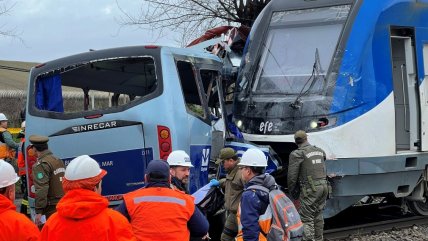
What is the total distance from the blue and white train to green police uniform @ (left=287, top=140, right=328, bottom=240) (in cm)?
42

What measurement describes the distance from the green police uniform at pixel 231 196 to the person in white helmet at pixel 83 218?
98.0 inches

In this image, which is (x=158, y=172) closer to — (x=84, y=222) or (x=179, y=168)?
(x=84, y=222)

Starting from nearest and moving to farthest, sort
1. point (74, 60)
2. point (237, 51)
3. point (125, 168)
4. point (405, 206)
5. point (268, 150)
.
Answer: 1. point (125, 168)
2. point (74, 60)
3. point (268, 150)
4. point (405, 206)
5. point (237, 51)

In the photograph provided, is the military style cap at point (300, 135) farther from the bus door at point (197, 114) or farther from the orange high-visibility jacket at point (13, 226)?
the orange high-visibility jacket at point (13, 226)

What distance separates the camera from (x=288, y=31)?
877 centimetres

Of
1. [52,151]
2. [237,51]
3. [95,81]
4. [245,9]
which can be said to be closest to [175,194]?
[52,151]

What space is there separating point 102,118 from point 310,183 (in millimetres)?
2763

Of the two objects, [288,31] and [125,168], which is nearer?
[125,168]

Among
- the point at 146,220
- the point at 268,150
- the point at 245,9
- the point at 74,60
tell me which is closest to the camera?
the point at 146,220

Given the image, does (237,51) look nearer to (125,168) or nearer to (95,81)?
(95,81)

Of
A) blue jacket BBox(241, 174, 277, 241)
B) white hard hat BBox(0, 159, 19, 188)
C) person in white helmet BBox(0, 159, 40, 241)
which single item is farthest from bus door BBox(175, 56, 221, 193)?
person in white helmet BBox(0, 159, 40, 241)

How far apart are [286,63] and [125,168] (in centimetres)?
307

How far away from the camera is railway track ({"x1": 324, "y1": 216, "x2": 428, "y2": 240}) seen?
864cm

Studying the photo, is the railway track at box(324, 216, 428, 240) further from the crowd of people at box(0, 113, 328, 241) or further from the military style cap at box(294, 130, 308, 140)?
the crowd of people at box(0, 113, 328, 241)
